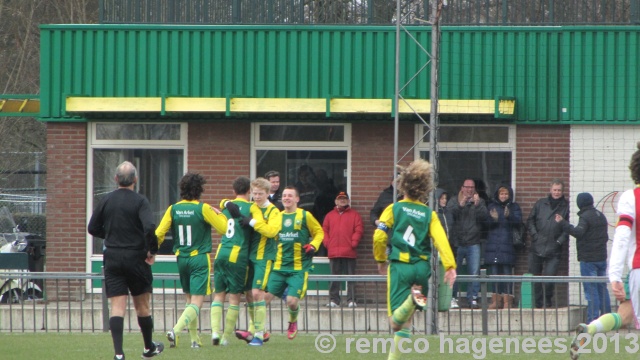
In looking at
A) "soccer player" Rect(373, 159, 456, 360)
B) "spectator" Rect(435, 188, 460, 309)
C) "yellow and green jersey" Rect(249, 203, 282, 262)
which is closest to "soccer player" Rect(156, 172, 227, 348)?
"yellow and green jersey" Rect(249, 203, 282, 262)

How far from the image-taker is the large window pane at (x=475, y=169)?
1806cm

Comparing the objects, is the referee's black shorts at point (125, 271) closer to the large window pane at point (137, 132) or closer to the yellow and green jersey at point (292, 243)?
the yellow and green jersey at point (292, 243)

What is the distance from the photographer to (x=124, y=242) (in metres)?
10.1

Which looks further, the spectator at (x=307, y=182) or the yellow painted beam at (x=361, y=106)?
the spectator at (x=307, y=182)

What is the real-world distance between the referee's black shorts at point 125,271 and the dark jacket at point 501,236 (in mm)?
8158

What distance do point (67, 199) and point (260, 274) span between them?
23.7 feet

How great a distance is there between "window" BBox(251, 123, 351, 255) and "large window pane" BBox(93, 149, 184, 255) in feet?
4.58

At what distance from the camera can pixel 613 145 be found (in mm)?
17781

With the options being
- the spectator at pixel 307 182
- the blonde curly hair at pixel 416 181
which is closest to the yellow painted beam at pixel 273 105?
the spectator at pixel 307 182

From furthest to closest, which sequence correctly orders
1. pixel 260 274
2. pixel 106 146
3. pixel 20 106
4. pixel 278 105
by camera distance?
A: pixel 20 106
pixel 106 146
pixel 278 105
pixel 260 274

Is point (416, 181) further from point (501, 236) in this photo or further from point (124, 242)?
point (501, 236)

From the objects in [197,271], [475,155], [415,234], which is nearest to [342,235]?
[475,155]

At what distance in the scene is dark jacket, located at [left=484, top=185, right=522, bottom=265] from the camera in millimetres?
17203

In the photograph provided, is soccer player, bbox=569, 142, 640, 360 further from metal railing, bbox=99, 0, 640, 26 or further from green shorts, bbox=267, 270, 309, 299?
metal railing, bbox=99, 0, 640, 26
